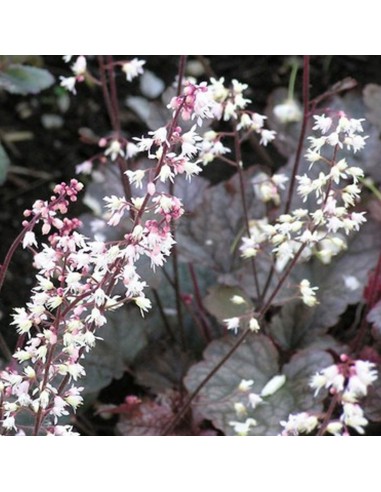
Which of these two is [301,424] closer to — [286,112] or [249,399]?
[249,399]

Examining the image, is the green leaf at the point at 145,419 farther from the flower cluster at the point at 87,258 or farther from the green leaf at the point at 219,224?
the flower cluster at the point at 87,258

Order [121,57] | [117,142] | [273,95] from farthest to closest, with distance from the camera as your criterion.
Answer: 1. [121,57]
2. [273,95]
3. [117,142]

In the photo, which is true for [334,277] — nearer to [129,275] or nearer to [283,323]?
[283,323]

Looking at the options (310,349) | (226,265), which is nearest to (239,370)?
(310,349)

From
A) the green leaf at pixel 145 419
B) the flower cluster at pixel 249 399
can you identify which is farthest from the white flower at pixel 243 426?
the green leaf at pixel 145 419

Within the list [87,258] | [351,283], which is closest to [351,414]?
[87,258]

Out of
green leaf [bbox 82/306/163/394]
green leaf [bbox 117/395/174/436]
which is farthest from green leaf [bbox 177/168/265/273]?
green leaf [bbox 117/395/174/436]
